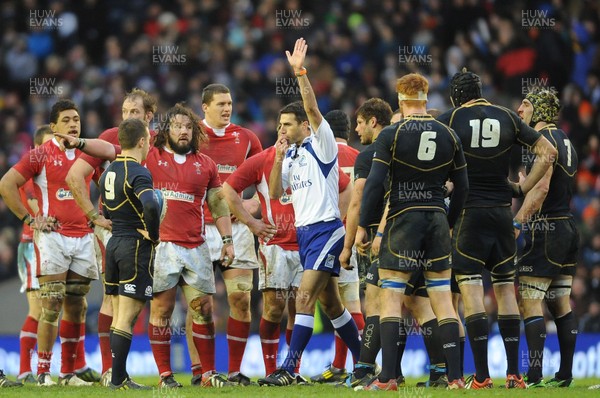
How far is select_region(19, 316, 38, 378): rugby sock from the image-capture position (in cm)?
1209

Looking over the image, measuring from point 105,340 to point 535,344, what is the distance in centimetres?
444

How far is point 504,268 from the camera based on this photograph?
1023 cm

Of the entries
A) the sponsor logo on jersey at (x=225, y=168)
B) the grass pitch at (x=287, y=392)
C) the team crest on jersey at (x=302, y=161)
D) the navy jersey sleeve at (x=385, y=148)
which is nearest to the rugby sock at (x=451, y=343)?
the grass pitch at (x=287, y=392)

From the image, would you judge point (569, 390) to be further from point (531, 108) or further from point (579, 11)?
point (579, 11)

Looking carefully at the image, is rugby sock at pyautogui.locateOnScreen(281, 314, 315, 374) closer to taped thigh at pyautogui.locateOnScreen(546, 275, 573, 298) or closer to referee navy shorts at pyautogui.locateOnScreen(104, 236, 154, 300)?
referee navy shorts at pyautogui.locateOnScreen(104, 236, 154, 300)

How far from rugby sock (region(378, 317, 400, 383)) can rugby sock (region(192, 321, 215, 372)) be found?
2324 mm

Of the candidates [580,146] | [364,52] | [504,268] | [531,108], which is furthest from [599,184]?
[504,268]

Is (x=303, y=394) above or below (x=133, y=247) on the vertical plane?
below

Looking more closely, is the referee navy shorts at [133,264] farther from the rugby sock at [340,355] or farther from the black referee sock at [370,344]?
the rugby sock at [340,355]

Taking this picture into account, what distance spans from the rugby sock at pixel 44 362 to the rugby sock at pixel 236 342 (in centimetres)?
198

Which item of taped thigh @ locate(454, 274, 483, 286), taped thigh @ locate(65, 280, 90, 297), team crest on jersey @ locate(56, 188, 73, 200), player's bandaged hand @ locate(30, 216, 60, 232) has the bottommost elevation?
taped thigh @ locate(65, 280, 90, 297)

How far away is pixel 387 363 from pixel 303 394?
77 centimetres

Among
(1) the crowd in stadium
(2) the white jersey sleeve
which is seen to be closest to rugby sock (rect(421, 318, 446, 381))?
(2) the white jersey sleeve

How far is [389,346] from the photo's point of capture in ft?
30.3
